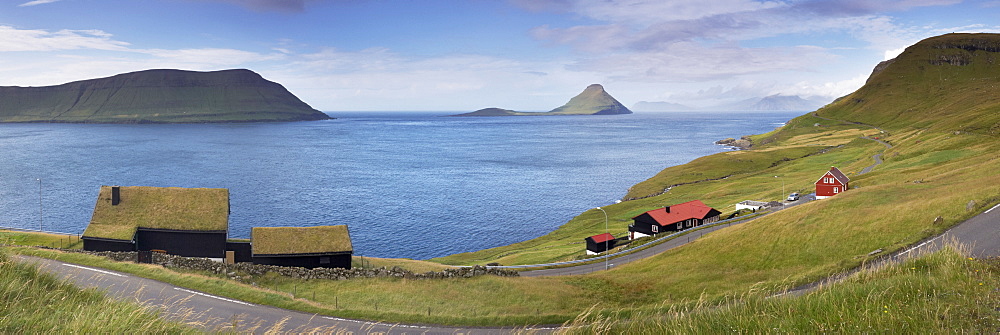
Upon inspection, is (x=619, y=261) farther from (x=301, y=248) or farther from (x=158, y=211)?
(x=158, y=211)

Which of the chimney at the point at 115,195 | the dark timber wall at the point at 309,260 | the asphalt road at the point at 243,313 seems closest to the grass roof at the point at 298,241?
the dark timber wall at the point at 309,260

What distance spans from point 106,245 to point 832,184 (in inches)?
3695

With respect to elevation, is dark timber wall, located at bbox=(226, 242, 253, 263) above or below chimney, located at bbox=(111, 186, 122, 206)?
below

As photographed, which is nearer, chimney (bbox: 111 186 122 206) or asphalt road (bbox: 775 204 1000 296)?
asphalt road (bbox: 775 204 1000 296)

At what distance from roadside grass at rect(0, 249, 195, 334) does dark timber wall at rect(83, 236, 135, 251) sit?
156 feet

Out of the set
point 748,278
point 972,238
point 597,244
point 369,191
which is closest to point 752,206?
point 597,244

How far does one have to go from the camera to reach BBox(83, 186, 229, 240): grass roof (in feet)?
176

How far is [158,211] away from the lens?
55.2 m

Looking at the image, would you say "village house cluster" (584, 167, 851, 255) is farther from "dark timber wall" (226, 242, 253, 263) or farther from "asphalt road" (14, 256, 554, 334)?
"asphalt road" (14, 256, 554, 334)

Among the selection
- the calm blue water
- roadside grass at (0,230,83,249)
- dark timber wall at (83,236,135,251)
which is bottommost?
the calm blue water

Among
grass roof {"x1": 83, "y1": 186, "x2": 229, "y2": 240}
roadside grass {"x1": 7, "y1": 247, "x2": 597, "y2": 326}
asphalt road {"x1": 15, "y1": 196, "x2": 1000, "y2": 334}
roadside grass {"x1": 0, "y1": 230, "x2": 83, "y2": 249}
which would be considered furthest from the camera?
roadside grass {"x1": 0, "y1": 230, "x2": 83, "y2": 249}

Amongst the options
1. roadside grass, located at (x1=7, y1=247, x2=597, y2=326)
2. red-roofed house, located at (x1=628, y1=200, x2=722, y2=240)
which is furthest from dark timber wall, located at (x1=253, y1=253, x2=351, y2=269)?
red-roofed house, located at (x1=628, y1=200, x2=722, y2=240)

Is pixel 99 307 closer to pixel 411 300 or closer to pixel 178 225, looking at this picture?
pixel 411 300

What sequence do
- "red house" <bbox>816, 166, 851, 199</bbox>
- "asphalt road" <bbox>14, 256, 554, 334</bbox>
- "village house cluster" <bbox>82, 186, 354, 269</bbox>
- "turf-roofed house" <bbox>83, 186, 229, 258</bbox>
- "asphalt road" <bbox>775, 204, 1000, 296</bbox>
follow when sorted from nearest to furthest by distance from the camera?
1. "asphalt road" <bbox>14, 256, 554, 334</bbox>
2. "asphalt road" <bbox>775, 204, 1000, 296</bbox>
3. "village house cluster" <bbox>82, 186, 354, 269</bbox>
4. "turf-roofed house" <bbox>83, 186, 229, 258</bbox>
5. "red house" <bbox>816, 166, 851, 199</bbox>
